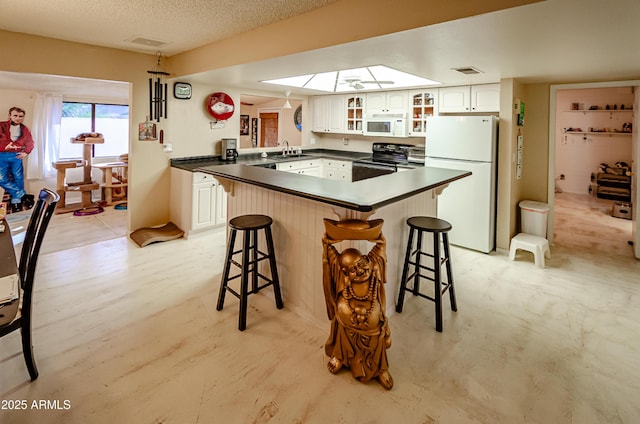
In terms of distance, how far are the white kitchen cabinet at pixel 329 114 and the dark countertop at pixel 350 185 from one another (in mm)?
3209

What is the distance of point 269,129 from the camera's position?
369 inches

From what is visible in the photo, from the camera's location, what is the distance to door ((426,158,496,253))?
13.0ft

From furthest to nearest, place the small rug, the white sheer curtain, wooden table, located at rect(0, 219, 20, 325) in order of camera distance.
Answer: the white sheer curtain
the small rug
wooden table, located at rect(0, 219, 20, 325)

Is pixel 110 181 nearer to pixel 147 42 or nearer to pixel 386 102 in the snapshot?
pixel 147 42

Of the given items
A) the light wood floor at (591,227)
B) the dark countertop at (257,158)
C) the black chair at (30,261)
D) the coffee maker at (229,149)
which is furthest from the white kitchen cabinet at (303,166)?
the light wood floor at (591,227)

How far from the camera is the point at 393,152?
17.8 ft

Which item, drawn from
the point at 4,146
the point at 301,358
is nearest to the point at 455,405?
the point at 301,358

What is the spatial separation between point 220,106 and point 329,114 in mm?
2061

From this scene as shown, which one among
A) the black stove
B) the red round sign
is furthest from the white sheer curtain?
the black stove

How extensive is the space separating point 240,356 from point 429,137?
3.44m

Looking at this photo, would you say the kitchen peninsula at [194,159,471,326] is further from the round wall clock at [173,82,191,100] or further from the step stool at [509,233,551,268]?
the round wall clock at [173,82,191,100]

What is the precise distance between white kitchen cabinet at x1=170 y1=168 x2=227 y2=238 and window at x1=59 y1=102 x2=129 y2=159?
2.97 m

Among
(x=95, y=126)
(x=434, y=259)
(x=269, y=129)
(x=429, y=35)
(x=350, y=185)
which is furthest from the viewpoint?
(x=269, y=129)

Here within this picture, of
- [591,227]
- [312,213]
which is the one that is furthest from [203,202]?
[591,227]
